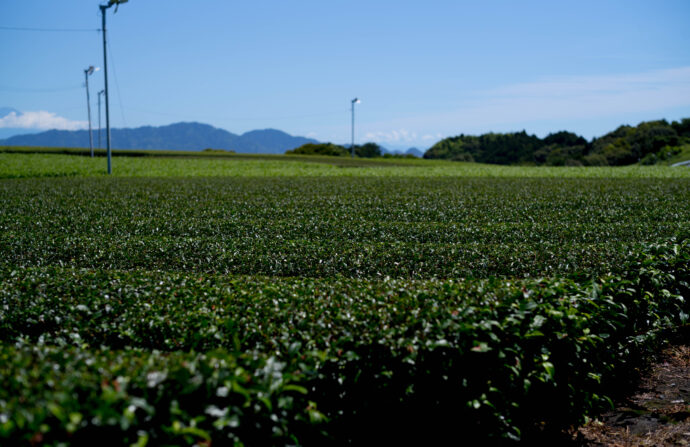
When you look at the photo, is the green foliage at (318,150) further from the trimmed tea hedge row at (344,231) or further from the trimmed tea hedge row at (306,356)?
the trimmed tea hedge row at (306,356)

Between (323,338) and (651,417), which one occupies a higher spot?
(323,338)

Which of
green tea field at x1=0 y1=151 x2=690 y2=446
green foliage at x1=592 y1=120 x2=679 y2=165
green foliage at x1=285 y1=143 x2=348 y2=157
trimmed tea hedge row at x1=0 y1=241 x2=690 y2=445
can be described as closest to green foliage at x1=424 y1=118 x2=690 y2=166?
green foliage at x1=592 y1=120 x2=679 y2=165

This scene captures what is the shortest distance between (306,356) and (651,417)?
4.64 m

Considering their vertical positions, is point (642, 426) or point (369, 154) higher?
point (369, 154)

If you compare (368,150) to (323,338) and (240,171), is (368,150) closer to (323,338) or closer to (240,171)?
(240,171)

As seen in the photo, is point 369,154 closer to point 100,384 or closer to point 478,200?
point 478,200

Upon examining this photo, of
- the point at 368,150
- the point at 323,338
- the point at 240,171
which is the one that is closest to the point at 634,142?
the point at 368,150

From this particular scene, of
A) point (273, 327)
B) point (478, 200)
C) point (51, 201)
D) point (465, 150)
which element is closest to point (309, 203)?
point (478, 200)

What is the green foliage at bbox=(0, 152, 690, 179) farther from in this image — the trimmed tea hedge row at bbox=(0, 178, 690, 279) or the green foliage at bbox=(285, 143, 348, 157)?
the green foliage at bbox=(285, 143, 348, 157)

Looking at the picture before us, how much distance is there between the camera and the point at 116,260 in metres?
11.2

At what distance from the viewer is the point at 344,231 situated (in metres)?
13.9

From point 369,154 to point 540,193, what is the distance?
9745cm

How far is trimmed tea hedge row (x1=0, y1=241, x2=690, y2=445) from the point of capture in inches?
131

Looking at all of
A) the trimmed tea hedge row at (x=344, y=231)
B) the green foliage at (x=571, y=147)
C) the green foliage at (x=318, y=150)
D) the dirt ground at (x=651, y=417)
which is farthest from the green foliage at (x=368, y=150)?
the dirt ground at (x=651, y=417)
